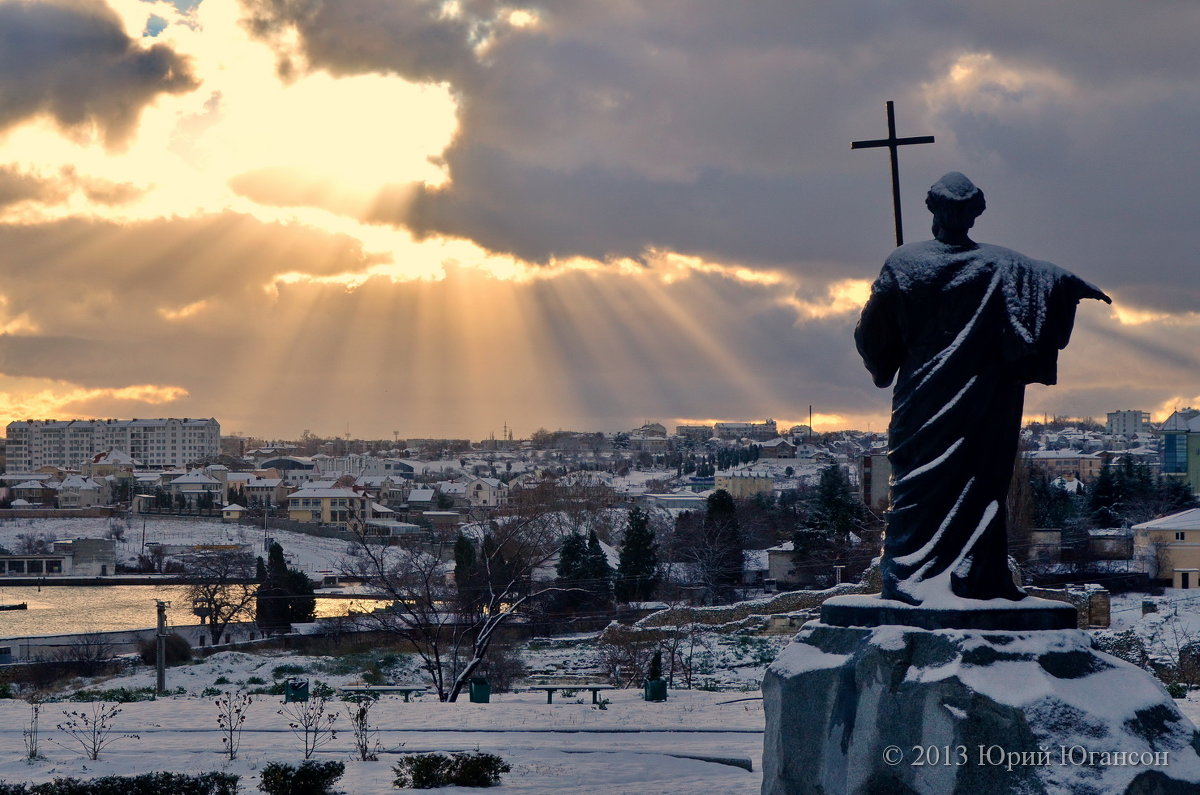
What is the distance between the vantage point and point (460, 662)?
2634 centimetres

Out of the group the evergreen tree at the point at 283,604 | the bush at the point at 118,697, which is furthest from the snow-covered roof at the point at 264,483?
the bush at the point at 118,697

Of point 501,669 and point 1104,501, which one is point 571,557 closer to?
point 501,669

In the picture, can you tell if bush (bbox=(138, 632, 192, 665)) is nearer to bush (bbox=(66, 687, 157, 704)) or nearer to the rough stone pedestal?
bush (bbox=(66, 687, 157, 704))

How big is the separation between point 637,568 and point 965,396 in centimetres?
3793

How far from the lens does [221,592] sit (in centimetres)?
4234

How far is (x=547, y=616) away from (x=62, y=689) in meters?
15.0

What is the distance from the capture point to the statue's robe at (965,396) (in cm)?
570

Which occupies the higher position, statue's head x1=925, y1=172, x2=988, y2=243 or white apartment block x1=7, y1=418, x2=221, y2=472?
white apartment block x1=7, y1=418, x2=221, y2=472

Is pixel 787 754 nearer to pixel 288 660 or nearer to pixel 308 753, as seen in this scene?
pixel 308 753

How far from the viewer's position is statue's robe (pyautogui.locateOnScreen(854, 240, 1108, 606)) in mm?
5695

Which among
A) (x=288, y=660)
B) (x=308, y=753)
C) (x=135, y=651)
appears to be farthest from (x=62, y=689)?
(x=308, y=753)

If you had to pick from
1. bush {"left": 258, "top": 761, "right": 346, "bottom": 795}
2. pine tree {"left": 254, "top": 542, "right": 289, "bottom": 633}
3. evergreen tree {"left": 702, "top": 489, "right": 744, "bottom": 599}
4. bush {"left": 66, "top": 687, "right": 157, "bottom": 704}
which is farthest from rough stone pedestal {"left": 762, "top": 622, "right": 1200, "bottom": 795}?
evergreen tree {"left": 702, "top": 489, "right": 744, "bottom": 599}

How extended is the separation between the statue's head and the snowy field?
532 centimetres

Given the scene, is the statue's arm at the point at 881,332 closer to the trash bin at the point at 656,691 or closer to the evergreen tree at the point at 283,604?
the trash bin at the point at 656,691
